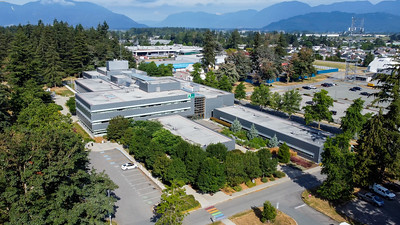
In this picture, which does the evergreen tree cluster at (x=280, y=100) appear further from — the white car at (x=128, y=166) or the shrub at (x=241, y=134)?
the white car at (x=128, y=166)

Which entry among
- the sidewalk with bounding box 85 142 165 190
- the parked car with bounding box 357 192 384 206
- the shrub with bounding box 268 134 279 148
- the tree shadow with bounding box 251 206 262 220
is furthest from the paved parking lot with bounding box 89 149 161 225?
the parked car with bounding box 357 192 384 206

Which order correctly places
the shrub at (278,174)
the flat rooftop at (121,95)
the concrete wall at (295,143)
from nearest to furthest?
the shrub at (278,174) → the concrete wall at (295,143) → the flat rooftop at (121,95)

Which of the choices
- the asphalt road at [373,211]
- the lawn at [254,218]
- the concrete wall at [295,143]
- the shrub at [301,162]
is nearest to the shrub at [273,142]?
the concrete wall at [295,143]

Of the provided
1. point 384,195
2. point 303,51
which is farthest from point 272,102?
point 303,51

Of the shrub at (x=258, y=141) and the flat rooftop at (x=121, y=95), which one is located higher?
the flat rooftop at (x=121, y=95)

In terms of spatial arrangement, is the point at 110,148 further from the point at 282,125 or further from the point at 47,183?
the point at 282,125

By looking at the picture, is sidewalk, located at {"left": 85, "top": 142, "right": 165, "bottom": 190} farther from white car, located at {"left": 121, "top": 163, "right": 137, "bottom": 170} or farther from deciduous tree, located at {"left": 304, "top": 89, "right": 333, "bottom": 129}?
deciduous tree, located at {"left": 304, "top": 89, "right": 333, "bottom": 129}

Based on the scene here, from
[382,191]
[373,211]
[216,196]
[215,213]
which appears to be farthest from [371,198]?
[215,213]
